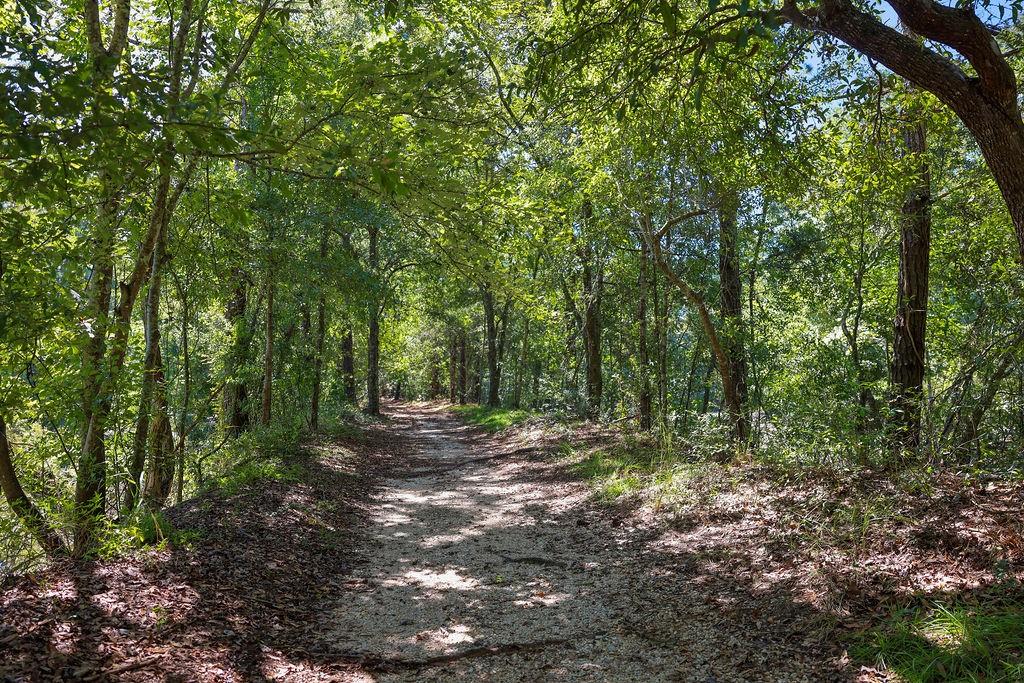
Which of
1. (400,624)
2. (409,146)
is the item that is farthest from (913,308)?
(400,624)

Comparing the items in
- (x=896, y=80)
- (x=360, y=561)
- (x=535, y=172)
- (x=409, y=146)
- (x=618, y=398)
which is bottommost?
(x=360, y=561)

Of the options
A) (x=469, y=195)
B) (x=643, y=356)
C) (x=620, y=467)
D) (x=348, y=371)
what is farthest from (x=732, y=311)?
(x=348, y=371)

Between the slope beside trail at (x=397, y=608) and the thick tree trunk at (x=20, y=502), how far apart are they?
2.28ft

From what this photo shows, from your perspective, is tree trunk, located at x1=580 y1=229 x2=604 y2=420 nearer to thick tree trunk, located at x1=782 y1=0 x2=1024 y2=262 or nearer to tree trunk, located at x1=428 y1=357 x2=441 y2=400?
thick tree trunk, located at x1=782 y1=0 x2=1024 y2=262

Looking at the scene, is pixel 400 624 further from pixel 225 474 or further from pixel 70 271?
pixel 225 474

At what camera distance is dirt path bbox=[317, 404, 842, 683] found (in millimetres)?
4184

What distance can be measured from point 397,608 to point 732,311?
29.6 ft

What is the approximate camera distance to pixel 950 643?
3.63 meters

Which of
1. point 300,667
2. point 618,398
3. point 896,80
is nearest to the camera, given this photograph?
point 300,667

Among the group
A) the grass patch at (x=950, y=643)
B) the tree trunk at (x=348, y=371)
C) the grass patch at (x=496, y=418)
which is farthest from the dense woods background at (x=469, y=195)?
the tree trunk at (x=348, y=371)

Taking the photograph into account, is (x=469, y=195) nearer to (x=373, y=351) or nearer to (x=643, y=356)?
(x=643, y=356)

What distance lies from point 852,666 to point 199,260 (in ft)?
26.0

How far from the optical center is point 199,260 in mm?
8188

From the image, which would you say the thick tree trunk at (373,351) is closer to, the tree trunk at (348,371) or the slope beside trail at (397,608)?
the tree trunk at (348,371)
